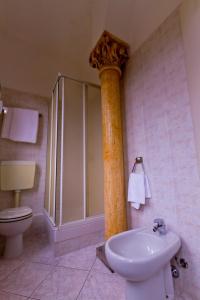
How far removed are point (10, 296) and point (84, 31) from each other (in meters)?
3.00

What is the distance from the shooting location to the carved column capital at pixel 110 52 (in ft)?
5.15

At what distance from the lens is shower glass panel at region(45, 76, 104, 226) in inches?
69.1

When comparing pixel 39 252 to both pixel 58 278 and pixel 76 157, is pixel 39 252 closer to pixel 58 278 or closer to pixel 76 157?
pixel 58 278

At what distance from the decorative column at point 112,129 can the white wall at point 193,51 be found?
26.1 inches

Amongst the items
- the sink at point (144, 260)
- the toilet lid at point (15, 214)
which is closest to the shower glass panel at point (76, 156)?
the toilet lid at point (15, 214)

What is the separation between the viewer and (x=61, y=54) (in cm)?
239

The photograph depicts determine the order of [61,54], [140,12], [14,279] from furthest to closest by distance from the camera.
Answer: [61,54], [140,12], [14,279]

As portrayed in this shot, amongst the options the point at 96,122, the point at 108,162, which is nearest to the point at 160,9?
the point at 96,122

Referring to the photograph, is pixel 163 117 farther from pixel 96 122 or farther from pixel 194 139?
pixel 96 122

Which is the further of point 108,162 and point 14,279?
point 108,162

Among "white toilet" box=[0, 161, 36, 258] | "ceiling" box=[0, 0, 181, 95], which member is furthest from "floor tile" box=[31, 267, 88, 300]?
"ceiling" box=[0, 0, 181, 95]

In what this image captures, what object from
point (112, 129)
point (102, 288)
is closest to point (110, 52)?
point (112, 129)

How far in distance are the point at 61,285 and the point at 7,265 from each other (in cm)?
67

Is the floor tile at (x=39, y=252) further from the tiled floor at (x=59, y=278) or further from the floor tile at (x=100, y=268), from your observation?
the floor tile at (x=100, y=268)
